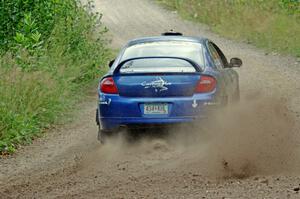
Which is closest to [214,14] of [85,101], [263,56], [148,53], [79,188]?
[263,56]

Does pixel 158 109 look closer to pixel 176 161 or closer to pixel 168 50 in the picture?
pixel 176 161

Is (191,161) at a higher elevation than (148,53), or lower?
lower

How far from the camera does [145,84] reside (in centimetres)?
1039

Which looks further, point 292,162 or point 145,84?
point 145,84

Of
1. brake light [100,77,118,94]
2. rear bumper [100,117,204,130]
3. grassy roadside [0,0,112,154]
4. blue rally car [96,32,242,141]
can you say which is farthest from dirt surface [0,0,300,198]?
brake light [100,77,118,94]

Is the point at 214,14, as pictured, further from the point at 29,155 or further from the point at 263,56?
the point at 29,155

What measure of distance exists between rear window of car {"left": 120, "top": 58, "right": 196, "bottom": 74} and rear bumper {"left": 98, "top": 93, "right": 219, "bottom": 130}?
377 millimetres

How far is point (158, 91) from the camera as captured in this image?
10.4 meters

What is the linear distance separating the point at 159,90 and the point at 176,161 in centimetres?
104

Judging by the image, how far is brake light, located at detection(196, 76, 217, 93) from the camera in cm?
1034

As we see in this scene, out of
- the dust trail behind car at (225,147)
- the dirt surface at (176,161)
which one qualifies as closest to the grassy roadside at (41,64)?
the dirt surface at (176,161)

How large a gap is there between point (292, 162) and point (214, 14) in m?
23.0

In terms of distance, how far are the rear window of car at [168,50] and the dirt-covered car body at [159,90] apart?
0.09 ft

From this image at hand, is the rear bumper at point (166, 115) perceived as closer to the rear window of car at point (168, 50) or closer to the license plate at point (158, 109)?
the license plate at point (158, 109)
